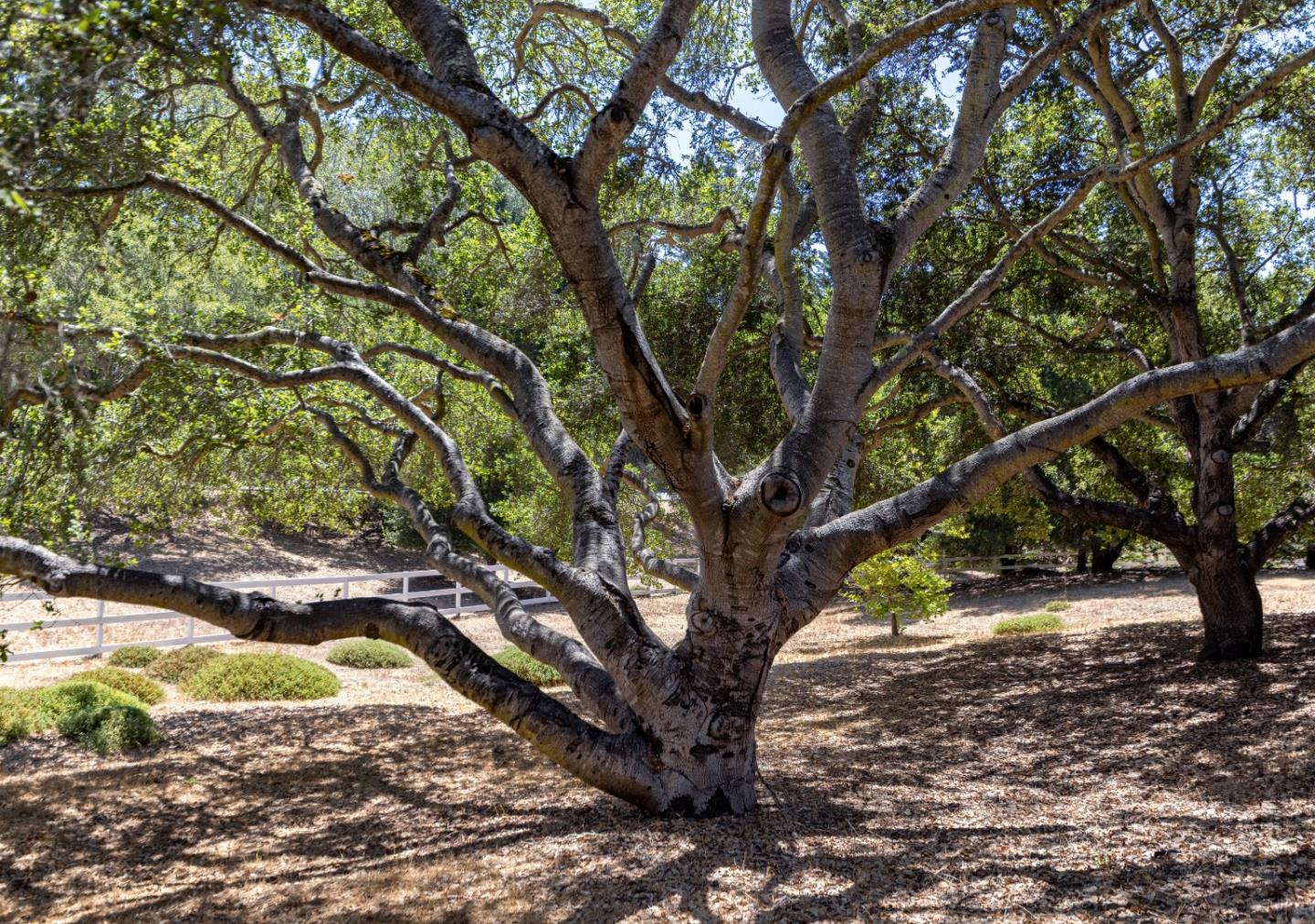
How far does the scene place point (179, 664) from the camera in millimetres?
13336

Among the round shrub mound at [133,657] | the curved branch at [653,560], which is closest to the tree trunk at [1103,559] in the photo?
the curved branch at [653,560]

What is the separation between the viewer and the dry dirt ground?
4086mm

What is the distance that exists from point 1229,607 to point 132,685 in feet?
39.2

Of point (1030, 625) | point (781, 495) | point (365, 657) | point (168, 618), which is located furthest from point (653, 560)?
point (168, 618)

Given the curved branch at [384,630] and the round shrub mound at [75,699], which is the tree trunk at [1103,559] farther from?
the curved branch at [384,630]

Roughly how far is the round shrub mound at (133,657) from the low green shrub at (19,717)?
4.85 meters

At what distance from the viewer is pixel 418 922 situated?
409 centimetres

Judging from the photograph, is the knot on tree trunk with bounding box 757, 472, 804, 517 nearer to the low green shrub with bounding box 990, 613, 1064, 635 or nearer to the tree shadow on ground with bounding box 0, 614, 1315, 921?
the tree shadow on ground with bounding box 0, 614, 1315, 921

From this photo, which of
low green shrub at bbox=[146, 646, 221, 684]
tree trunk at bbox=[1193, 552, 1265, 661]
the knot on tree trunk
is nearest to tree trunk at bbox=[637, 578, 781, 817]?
the knot on tree trunk

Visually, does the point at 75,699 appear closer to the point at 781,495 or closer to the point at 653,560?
the point at 653,560

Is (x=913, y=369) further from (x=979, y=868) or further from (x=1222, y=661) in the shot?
(x=979, y=868)

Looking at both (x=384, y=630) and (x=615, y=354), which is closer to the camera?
(x=615, y=354)

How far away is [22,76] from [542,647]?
13.0 feet

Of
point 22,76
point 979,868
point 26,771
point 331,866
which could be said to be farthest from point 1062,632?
point 22,76
